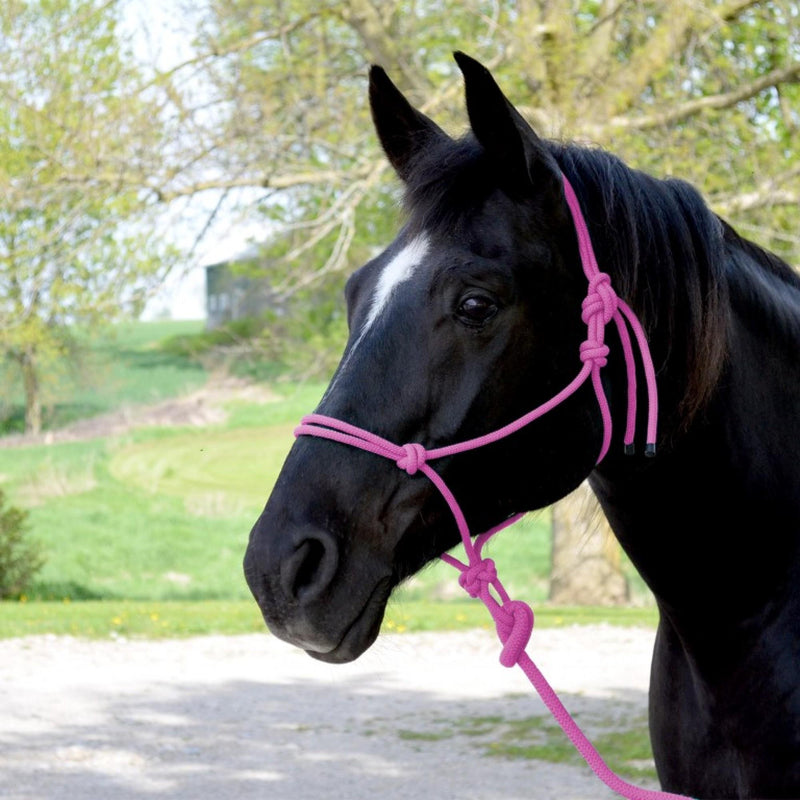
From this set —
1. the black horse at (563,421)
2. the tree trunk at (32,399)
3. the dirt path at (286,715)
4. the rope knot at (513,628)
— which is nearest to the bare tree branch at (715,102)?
the dirt path at (286,715)

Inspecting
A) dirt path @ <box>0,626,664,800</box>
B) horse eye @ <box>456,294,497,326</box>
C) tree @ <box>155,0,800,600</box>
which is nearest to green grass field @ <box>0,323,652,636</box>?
dirt path @ <box>0,626,664,800</box>

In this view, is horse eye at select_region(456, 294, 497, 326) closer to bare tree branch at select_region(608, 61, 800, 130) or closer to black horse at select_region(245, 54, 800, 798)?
black horse at select_region(245, 54, 800, 798)

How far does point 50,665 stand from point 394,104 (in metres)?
6.65

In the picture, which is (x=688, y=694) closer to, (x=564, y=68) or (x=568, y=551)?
(x=564, y=68)

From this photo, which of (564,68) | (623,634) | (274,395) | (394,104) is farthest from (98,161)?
(274,395)

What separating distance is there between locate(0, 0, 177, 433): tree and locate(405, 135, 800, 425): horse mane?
8.61m

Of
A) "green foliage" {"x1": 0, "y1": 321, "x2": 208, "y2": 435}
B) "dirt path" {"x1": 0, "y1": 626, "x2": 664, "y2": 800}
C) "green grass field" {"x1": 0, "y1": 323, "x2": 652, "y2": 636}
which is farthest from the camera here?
"green foliage" {"x1": 0, "y1": 321, "x2": 208, "y2": 435}

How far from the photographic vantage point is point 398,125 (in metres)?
2.27

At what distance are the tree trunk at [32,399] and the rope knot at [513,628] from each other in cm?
1744

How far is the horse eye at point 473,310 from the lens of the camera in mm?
1847

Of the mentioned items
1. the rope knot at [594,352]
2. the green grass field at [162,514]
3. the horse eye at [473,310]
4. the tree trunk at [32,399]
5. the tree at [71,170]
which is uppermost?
the tree at [71,170]

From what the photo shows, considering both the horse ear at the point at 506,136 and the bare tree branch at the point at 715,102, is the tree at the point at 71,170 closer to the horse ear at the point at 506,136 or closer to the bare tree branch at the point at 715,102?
the bare tree branch at the point at 715,102

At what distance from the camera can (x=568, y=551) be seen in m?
12.2

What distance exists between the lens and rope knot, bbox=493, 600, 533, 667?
6.63 ft
